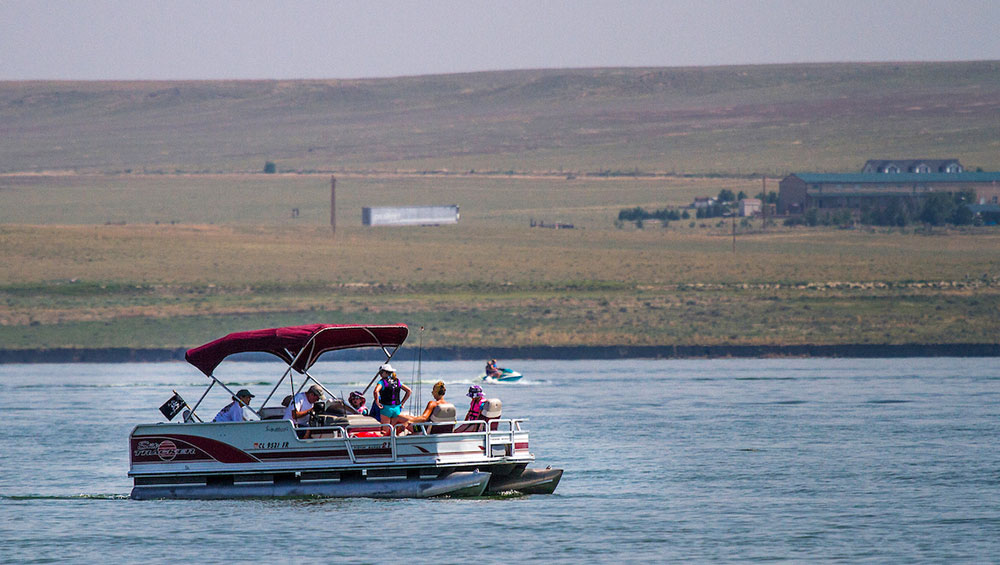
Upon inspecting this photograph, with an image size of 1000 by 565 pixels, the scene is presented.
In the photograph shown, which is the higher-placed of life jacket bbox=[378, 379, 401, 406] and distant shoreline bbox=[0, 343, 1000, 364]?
life jacket bbox=[378, 379, 401, 406]

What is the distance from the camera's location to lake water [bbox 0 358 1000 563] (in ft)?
92.8

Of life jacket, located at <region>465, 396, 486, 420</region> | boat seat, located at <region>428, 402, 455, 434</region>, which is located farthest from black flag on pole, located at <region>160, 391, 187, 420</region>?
life jacket, located at <region>465, 396, 486, 420</region>

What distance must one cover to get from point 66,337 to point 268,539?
78739 millimetres

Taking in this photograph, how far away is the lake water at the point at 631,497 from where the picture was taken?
28.3m

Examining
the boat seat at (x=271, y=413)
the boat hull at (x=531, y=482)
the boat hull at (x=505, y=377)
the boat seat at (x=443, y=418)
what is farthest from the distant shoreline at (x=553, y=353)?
the boat seat at (x=443, y=418)

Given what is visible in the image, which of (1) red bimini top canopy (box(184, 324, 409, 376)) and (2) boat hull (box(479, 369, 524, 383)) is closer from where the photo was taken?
(1) red bimini top canopy (box(184, 324, 409, 376))

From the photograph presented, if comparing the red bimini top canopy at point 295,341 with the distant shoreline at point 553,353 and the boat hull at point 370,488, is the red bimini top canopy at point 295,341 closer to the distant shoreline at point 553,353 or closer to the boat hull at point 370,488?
the boat hull at point 370,488

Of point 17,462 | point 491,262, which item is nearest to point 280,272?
point 491,262

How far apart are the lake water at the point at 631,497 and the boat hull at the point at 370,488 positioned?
28cm

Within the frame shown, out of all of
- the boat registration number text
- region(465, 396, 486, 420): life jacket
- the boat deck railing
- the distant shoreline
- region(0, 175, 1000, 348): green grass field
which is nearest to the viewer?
Result: the boat deck railing

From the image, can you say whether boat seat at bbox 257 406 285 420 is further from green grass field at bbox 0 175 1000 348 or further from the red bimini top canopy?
green grass field at bbox 0 175 1000 348

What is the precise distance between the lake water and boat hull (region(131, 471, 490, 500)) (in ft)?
0.93

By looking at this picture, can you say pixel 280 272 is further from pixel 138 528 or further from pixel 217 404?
pixel 138 528

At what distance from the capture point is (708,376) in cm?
8006
